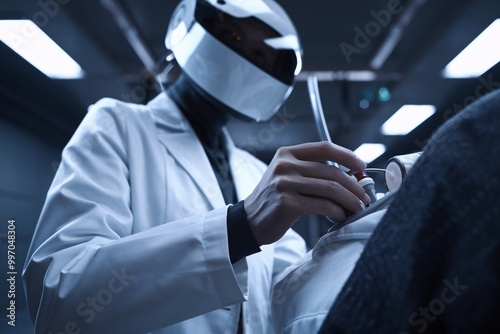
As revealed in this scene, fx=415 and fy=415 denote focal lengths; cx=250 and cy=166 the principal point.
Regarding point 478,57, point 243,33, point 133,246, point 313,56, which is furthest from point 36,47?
point 478,57

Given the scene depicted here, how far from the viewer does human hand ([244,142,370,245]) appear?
1.85 feet

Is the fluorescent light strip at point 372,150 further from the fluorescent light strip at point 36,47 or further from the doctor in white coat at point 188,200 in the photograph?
the doctor in white coat at point 188,200

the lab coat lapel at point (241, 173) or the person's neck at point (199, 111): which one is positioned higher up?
the person's neck at point (199, 111)

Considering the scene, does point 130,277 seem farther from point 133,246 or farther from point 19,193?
point 19,193

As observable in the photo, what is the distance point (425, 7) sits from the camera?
109 inches

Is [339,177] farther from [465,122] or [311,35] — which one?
[311,35]

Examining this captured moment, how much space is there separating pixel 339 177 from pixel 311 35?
270cm

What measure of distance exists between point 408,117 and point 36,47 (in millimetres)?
3533

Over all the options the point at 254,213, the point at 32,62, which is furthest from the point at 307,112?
the point at 254,213

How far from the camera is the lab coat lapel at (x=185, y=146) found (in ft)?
3.47

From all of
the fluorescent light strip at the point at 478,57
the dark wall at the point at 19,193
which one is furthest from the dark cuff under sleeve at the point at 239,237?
the fluorescent light strip at the point at 478,57

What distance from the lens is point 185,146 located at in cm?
111

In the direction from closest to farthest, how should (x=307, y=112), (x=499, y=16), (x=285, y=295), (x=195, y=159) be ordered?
(x=285, y=295)
(x=195, y=159)
(x=499, y=16)
(x=307, y=112)

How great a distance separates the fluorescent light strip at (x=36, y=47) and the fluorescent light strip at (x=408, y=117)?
3162 mm
